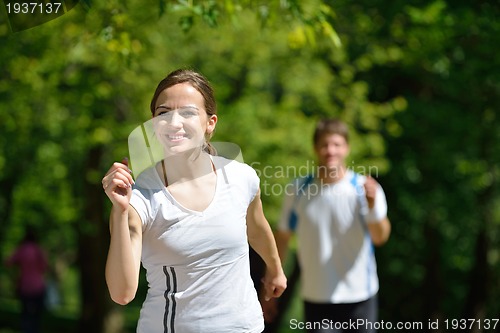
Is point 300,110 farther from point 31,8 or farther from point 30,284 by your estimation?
point 31,8

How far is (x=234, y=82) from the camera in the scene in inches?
685

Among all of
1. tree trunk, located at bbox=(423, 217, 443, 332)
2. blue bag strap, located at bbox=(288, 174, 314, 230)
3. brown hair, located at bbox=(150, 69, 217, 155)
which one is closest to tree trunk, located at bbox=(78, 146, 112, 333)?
tree trunk, located at bbox=(423, 217, 443, 332)

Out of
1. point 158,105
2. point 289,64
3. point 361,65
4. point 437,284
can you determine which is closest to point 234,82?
point 289,64

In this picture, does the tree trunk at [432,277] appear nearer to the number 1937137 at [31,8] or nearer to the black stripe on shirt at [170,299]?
the number 1937137 at [31,8]

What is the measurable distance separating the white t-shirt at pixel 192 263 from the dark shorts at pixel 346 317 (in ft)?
8.31

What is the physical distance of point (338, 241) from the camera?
6238 millimetres

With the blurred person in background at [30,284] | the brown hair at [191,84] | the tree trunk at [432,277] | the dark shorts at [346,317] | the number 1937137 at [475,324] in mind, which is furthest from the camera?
the tree trunk at [432,277]

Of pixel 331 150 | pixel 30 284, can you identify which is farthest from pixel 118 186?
pixel 30 284

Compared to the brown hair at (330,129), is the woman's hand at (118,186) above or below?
above

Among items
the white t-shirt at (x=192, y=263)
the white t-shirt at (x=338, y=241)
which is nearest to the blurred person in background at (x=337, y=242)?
the white t-shirt at (x=338, y=241)

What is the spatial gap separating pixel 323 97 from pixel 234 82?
1.80 meters

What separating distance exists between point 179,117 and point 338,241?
2803 mm

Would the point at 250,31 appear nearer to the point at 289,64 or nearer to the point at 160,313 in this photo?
the point at 289,64

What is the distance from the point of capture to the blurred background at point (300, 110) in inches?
458
